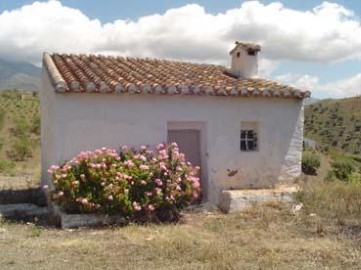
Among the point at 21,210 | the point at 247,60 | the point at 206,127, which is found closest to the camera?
the point at 21,210

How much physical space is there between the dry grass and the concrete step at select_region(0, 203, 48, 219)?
3.91 ft

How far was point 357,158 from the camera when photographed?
1435 inches

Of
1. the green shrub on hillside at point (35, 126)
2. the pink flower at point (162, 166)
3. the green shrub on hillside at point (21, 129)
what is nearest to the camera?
the pink flower at point (162, 166)

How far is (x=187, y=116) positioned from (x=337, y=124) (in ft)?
138

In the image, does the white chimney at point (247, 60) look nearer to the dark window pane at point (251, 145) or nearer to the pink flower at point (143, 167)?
the dark window pane at point (251, 145)

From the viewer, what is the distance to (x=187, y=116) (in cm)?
1298

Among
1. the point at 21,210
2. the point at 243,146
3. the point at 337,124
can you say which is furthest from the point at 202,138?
the point at 337,124

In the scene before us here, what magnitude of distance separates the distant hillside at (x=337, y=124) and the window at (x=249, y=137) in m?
32.1

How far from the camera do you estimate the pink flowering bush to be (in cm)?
1086

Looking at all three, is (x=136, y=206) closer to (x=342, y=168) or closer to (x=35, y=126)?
(x=342, y=168)

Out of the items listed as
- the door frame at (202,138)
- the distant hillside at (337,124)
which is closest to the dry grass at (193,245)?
the door frame at (202,138)

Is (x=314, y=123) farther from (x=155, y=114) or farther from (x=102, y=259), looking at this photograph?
(x=102, y=259)

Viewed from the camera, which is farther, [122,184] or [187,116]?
[187,116]

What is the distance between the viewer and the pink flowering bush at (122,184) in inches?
428
